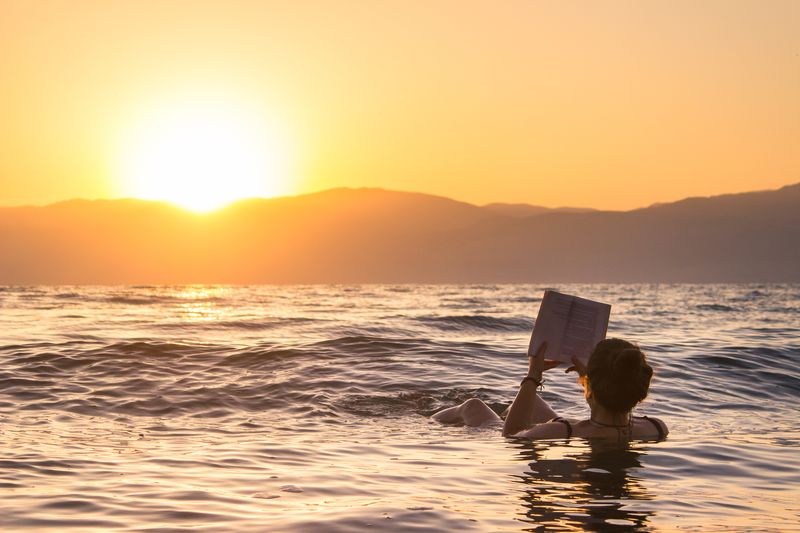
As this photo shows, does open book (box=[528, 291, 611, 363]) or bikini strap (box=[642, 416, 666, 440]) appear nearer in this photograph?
open book (box=[528, 291, 611, 363])

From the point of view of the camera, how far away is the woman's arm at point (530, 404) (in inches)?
299

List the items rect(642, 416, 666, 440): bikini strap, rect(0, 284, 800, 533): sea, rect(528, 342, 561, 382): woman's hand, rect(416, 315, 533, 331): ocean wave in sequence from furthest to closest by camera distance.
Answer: rect(416, 315, 533, 331): ocean wave → rect(642, 416, 666, 440): bikini strap → rect(528, 342, 561, 382): woman's hand → rect(0, 284, 800, 533): sea

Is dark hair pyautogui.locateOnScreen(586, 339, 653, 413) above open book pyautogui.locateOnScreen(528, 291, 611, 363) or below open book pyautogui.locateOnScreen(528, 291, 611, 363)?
below

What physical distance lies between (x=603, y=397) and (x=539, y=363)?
0.62 metres

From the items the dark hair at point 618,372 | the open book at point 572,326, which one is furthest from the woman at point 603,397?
the open book at point 572,326

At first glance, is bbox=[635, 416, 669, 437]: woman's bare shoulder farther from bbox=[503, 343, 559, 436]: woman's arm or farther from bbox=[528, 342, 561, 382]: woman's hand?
bbox=[528, 342, 561, 382]: woman's hand

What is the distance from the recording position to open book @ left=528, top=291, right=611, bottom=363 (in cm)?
732

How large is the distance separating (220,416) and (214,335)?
958 centimetres

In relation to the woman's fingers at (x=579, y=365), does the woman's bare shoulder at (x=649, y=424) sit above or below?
Result: below

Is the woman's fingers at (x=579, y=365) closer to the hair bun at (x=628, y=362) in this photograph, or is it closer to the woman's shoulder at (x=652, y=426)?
the hair bun at (x=628, y=362)

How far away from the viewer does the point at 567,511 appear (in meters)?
5.68

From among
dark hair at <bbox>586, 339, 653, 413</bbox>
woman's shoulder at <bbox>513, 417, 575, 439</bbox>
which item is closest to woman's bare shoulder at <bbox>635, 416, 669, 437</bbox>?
woman's shoulder at <bbox>513, 417, 575, 439</bbox>

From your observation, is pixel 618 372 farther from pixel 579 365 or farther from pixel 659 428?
pixel 659 428

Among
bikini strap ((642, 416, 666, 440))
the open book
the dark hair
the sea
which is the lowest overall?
the sea
